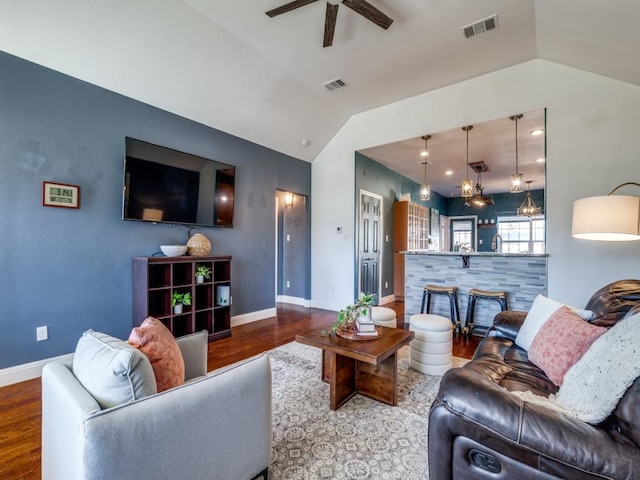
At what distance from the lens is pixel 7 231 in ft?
8.50

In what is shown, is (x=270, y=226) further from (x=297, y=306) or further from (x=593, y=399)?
(x=593, y=399)

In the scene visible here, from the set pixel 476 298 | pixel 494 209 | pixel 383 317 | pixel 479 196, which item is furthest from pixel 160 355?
pixel 494 209

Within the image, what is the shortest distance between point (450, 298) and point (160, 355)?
3.69m

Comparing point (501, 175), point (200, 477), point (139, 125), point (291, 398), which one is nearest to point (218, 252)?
point (139, 125)

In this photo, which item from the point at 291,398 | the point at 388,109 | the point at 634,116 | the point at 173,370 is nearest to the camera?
the point at 173,370

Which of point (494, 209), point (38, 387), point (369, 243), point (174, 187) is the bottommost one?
point (38, 387)

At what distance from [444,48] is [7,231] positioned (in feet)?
15.2

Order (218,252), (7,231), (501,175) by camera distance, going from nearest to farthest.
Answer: (7,231) → (218,252) → (501,175)

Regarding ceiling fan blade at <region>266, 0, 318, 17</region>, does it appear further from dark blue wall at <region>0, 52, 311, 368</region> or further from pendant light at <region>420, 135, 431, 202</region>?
pendant light at <region>420, 135, 431, 202</region>

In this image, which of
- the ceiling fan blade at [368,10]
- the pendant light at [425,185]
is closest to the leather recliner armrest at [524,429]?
the ceiling fan blade at [368,10]

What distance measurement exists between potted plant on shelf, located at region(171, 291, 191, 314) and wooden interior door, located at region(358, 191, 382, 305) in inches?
115

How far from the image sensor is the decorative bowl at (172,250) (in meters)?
3.47

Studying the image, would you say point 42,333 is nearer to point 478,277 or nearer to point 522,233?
point 478,277

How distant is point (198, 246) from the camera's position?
3.77 m
